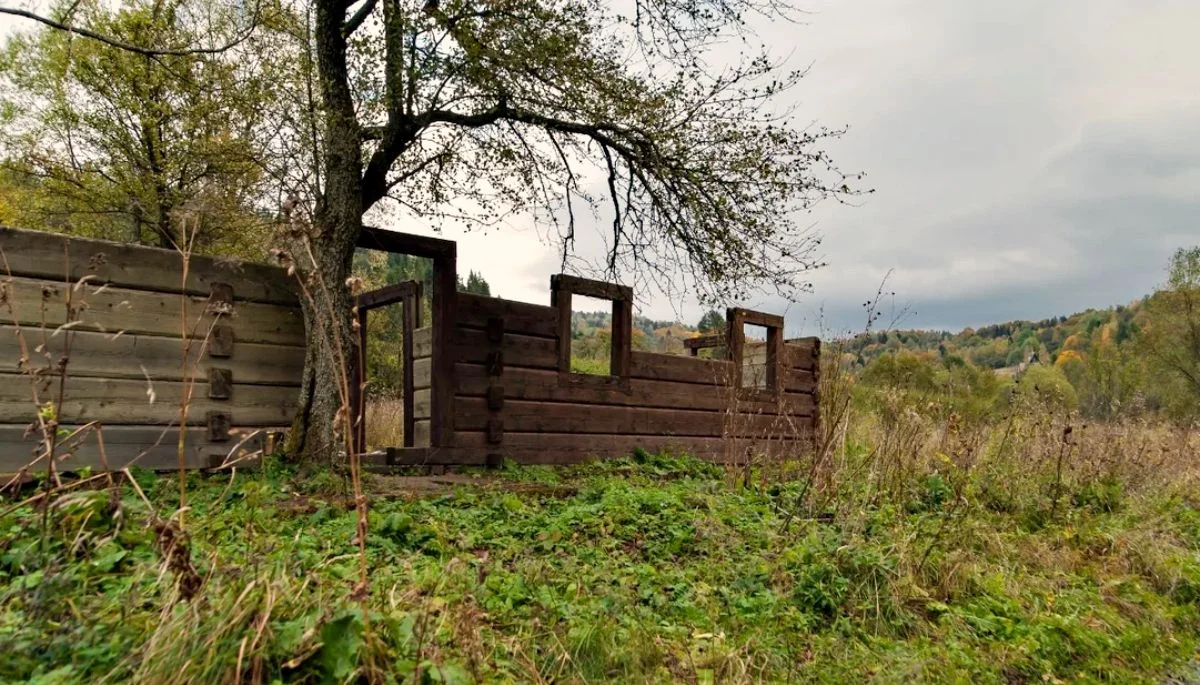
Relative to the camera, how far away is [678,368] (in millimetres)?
10867

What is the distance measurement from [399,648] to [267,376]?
18.7 ft

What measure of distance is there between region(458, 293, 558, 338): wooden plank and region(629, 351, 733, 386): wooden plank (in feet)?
4.96

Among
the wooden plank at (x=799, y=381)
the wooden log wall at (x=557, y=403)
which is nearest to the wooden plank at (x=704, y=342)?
the wooden log wall at (x=557, y=403)

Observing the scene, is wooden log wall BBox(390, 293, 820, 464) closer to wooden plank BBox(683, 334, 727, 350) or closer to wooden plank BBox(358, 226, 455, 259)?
wooden plank BBox(358, 226, 455, 259)

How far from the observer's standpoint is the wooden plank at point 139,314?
605cm

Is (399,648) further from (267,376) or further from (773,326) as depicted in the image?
(773,326)

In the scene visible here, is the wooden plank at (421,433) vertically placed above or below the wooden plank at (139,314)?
below

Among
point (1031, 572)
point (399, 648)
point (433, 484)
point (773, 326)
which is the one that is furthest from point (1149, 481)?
point (399, 648)

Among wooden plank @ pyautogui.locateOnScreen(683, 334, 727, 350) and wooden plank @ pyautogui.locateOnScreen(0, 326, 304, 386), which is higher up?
wooden plank @ pyautogui.locateOnScreen(683, 334, 727, 350)

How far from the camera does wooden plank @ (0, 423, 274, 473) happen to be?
600 cm

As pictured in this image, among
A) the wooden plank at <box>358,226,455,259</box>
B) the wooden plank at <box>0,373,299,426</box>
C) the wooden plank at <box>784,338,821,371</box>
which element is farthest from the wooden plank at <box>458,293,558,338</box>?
the wooden plank at <box>784,338,821,371</box>

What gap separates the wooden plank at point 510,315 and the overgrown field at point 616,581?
7.03ft

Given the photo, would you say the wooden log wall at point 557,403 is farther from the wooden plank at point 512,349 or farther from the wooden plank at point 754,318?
the wooden plank at point 754,318

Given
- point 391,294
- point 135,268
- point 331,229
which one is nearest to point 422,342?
point 391,294
